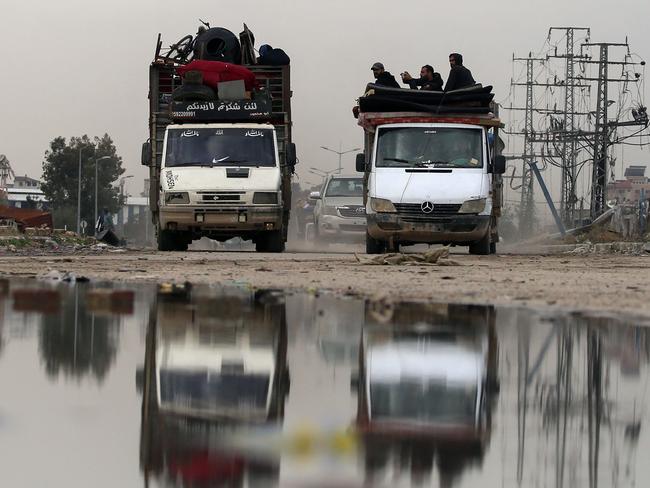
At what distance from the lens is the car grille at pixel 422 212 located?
76.7ft

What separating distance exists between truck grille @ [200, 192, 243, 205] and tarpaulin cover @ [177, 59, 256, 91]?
2352 mm

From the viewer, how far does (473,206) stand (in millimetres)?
23578

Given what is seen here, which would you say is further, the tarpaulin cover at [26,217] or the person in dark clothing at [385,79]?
the tarpaulin cover at [26,217]

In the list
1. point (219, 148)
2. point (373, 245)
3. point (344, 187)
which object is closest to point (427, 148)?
point (373, 245)

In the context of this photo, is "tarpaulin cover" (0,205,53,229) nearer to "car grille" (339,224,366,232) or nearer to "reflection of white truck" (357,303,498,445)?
"car grille" (339,224,366,232)

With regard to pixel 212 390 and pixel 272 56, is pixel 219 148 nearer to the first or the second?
pixel 272 56

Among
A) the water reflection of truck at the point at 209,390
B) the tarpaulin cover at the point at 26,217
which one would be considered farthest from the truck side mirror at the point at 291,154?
the tarpaulin cover at the point at 26,217

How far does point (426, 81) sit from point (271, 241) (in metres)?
4.19

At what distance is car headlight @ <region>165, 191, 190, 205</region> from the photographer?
83.5 feet

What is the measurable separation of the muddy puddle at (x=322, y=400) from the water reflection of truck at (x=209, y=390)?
0.04 ft

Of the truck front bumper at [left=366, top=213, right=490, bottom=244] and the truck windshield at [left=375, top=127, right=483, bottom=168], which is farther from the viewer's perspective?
the truck windshield at [left=375, top=127, right=483, bottom=168]

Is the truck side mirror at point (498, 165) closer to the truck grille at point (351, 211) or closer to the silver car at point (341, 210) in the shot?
the silver car at point (341, 210)

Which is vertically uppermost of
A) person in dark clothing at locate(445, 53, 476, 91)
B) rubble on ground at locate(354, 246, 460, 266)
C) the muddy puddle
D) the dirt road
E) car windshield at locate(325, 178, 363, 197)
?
person in dark clothing at locate(445, 53, 476, 91)

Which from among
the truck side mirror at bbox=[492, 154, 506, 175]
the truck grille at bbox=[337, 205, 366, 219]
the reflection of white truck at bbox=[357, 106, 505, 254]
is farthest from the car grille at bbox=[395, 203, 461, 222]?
the truck grille at bbox=[337, 205, 366, 219]
